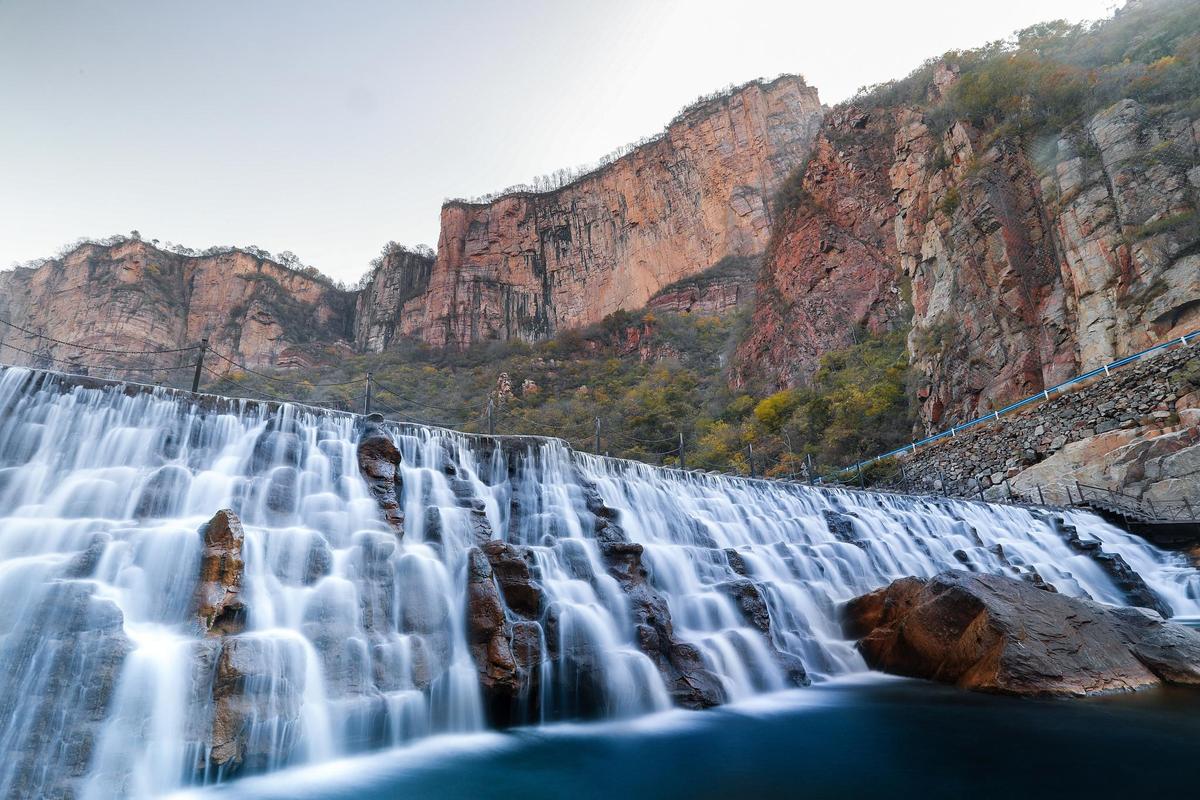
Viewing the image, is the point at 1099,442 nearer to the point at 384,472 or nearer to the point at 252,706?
the point at 384,472

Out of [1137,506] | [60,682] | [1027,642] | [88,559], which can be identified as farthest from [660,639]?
[1137,506]

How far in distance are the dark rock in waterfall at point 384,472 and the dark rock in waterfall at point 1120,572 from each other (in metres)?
14.1

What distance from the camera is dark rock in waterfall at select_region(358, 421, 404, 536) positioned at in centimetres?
883

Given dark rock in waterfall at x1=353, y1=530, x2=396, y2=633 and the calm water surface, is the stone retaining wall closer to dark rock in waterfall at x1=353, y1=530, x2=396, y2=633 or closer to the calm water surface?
the calm water surface

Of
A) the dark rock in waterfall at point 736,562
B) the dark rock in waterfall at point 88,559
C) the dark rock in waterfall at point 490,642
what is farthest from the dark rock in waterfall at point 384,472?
the dark rock in waterfall at point 736,562

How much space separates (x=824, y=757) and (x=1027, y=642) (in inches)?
140

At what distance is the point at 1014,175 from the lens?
23.0 metres

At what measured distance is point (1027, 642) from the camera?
23.9 feet

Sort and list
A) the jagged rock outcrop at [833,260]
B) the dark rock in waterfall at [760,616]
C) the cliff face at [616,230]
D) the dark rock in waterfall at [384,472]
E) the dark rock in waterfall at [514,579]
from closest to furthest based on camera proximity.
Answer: the dark rock in waterfall at [514,579] < the dark rock in waterfall at [760,616] < the dark rock in waterfall at [384,472] < the jagged rock outcrop at [833,260] < the cliff face at [616,230]

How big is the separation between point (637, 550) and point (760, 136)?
202ft

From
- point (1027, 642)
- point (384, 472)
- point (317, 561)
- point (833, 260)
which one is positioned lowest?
Answer: point (1027, 642)

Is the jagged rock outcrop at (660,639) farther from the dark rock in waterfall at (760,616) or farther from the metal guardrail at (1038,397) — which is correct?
the metal guardrail at (1038,397)

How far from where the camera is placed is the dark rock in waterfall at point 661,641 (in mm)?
7590

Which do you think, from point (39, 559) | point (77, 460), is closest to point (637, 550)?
point (39, 559)
